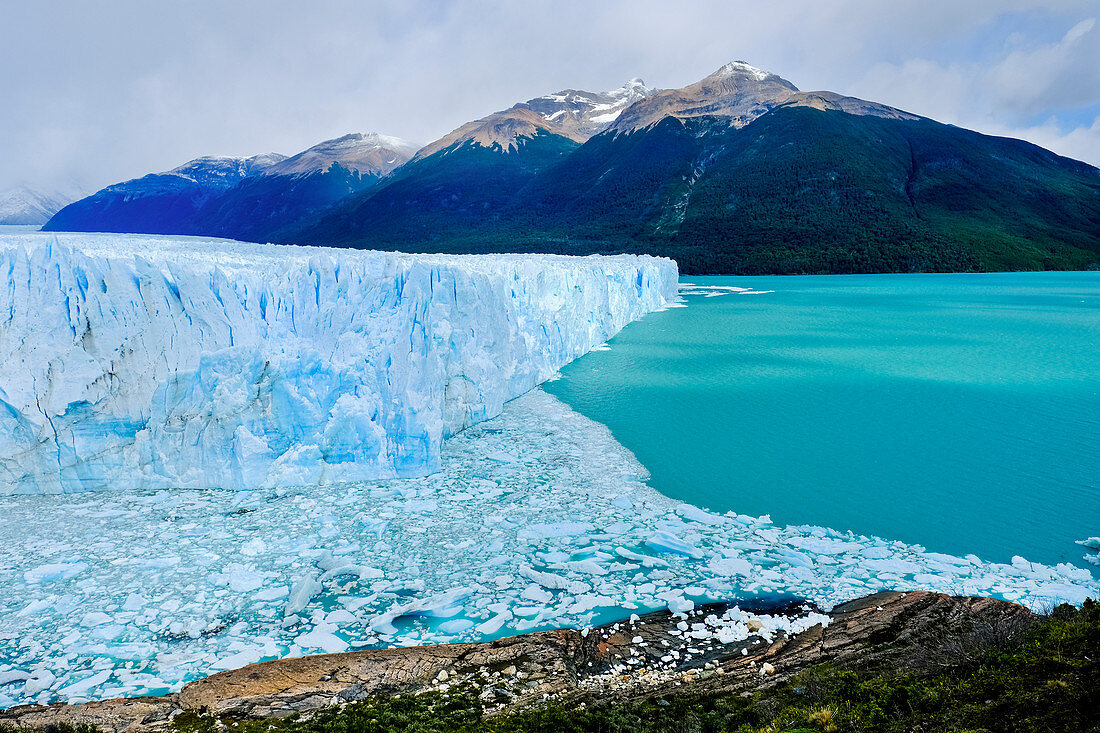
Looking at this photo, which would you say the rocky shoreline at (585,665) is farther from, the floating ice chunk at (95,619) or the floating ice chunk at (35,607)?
the floating ice chunk at (35,607)

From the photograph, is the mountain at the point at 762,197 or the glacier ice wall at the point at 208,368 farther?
the mountain at the point at 762,197

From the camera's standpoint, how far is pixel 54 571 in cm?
599

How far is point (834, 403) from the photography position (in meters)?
13.6

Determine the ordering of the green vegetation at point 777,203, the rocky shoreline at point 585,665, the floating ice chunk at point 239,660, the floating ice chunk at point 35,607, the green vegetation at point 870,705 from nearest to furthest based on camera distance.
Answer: the green vegetation at point 870,705
the rocky shoreline at point 585,665
the floating ice chunk at point 239,660
the floating ice chunk at point 35,607
the green vegetation at point 777,203

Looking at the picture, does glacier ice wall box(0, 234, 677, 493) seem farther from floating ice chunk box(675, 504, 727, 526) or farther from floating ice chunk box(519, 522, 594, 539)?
floating ice chunk box(675, 504, 727, 526)

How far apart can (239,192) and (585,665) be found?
169 metres

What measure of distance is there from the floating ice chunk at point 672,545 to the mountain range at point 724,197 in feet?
194

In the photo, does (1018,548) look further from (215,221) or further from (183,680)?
(215,221)

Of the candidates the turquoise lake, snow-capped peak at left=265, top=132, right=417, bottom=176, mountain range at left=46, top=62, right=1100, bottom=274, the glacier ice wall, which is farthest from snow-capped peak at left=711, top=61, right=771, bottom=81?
the glacier ice wall

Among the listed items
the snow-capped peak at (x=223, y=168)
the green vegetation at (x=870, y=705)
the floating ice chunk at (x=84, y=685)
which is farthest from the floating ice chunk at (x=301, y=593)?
the snow-capped peak at (x=223, y=168)

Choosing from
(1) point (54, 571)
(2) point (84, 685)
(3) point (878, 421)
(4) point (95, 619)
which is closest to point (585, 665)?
(2) point (84, 685)

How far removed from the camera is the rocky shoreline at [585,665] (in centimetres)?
412

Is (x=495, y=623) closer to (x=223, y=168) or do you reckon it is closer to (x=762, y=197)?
(x=762, y=197)

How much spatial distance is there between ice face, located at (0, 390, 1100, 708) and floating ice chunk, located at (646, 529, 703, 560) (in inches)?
0.9
